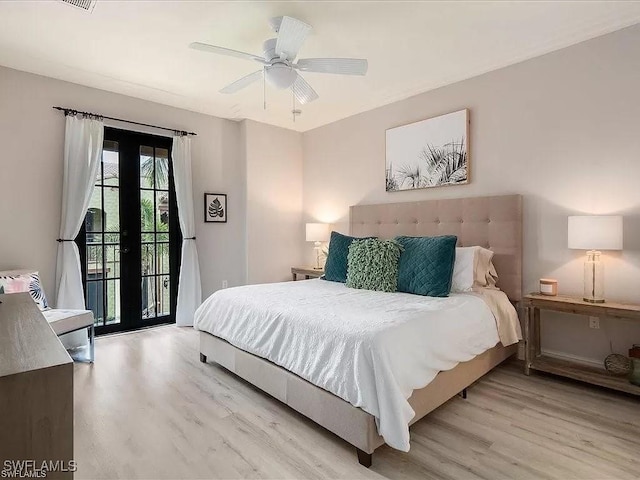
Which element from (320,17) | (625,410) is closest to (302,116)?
(320,17)

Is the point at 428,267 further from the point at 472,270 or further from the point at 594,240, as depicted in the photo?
the point at 594,240

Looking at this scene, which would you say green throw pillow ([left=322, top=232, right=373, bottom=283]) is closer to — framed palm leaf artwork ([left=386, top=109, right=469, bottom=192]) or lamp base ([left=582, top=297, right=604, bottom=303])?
framed palm leaf artwork ([left=386, top=109, right=469, bottom=192])

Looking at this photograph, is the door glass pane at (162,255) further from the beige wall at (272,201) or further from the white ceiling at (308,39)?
the white ceiling at (308,39)

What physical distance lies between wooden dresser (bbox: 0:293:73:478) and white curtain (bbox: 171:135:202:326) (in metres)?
3.48

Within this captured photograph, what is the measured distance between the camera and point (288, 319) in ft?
7.53

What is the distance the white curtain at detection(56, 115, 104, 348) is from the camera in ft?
11.4

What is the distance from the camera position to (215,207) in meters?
4.67

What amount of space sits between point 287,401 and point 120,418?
3.44 ft

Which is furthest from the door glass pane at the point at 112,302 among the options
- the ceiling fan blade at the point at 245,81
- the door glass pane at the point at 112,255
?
the ceiling fan blade at the point at 245,81

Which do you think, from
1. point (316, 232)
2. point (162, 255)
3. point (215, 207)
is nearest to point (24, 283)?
point (162, 255)

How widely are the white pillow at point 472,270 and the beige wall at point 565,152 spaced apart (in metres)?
0.32

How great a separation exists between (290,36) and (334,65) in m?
0.38

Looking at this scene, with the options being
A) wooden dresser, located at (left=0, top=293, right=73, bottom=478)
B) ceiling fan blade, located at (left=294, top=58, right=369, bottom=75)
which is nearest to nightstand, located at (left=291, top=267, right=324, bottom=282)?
ceiling fan blade, located at (left=294, top=58, right=369, bottom=75)

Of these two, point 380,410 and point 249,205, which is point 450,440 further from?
point 249,205
